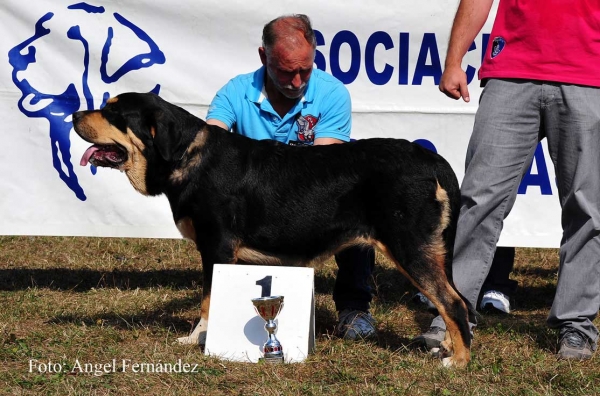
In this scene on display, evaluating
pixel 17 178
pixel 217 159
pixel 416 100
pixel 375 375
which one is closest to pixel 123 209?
pixel 17 178

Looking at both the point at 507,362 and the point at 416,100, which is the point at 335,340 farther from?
the point at 416,100

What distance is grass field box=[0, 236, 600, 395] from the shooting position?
3479 millimetres

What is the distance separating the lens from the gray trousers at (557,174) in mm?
3867

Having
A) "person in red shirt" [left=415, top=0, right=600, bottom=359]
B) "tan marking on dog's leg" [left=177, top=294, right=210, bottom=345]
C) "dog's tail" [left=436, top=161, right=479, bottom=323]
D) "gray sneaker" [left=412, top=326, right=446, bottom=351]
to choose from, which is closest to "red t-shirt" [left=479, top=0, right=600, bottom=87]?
"person in red shirt" [left=415, top=0, right=600, bottom=359]

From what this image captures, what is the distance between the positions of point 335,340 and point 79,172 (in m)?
2.43

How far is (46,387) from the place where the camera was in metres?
3.42

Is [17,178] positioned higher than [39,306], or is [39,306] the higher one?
[17,178]

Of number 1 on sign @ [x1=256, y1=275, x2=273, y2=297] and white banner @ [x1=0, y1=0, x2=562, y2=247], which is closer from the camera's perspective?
number 1 on sign @ [x1=256, y1=275, x2=273, y2=297]

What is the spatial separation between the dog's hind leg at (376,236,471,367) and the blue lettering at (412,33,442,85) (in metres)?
2.22

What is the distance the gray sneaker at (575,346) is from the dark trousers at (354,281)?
116 cm

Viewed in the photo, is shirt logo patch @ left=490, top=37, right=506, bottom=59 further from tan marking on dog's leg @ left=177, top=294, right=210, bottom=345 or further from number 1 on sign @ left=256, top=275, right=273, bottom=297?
tan marking on dog's leg @ left=177, top=294, right=210, bottom=345

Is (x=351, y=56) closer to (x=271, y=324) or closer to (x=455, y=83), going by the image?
(x=455, y=83)

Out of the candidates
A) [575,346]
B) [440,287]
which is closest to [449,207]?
[440,287]

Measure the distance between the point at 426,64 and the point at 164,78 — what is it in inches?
75.4
